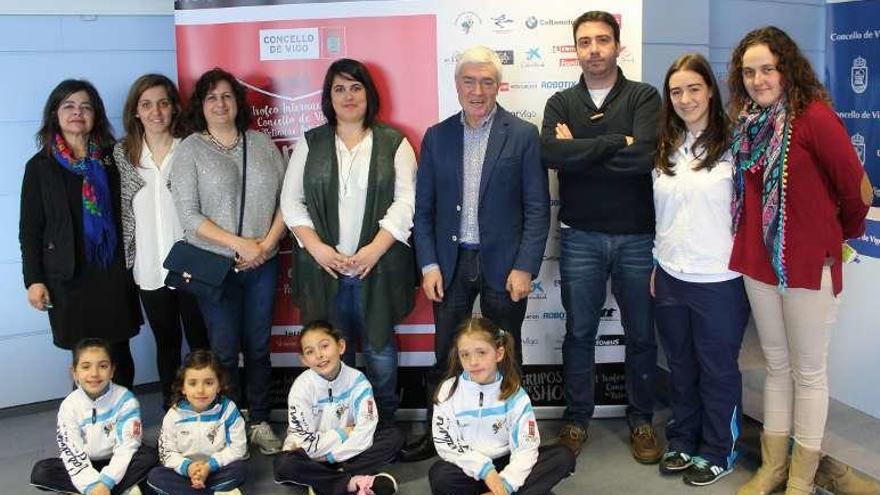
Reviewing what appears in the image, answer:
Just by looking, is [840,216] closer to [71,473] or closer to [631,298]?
[631,298]

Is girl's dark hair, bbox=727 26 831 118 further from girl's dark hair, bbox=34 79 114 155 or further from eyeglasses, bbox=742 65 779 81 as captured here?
girl's dark hair, bbox=34 79 114 155

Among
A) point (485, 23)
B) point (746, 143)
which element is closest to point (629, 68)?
point (485, 23)

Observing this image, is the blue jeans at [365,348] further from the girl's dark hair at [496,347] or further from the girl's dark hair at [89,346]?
the girl's dark hair at [89,346]

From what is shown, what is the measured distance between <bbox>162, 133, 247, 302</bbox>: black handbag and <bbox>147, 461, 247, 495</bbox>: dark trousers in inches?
26.2

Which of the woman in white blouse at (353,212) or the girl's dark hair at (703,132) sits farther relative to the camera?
the woman in white blouse at (353,212)

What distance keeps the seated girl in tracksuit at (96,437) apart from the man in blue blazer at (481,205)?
1.18 meters

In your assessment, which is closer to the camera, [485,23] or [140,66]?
[485,23]

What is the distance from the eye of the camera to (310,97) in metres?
3.39

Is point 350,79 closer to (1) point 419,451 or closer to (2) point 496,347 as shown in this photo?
(2) point 496,347

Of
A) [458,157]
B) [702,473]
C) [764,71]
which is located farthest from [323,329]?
[764,71]

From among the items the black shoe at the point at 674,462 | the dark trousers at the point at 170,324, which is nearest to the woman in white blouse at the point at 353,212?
the dark trousers at the point at 170,324

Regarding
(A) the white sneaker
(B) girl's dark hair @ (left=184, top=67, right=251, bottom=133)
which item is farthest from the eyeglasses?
(A) the white sneaker

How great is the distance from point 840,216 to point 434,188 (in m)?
1.37

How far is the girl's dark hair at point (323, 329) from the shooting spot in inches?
115
